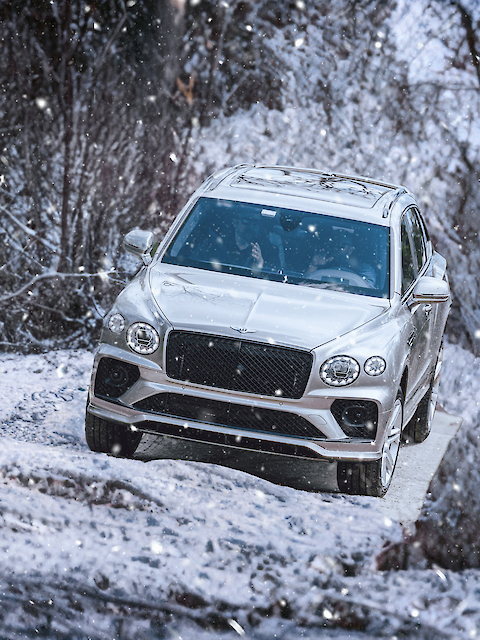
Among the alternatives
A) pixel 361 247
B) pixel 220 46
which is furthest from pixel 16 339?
pixel 361 247

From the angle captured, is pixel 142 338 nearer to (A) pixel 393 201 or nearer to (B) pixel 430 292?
(B) pixel 430 292

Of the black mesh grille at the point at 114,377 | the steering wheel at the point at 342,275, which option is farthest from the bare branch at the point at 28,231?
the black mesh grille at the point at 114,377

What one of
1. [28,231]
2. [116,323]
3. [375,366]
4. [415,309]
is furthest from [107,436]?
[28,231]

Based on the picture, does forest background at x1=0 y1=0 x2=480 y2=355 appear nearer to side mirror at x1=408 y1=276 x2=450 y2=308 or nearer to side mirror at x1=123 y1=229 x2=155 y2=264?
side mirror at x1=123 y1=229 x2=155 y2=264

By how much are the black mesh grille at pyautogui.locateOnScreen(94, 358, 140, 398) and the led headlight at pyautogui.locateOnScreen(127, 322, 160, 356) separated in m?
0.11

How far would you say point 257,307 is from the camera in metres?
5.20

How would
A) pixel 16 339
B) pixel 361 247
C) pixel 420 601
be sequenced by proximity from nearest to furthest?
pixel 420 601 < pixel 361 247 < pixel 16 339

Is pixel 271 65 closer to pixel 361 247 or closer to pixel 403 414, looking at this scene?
pixel 361 247

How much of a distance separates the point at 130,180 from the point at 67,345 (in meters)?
2.28

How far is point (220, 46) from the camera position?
11.7 meters

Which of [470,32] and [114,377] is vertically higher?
[470,32]

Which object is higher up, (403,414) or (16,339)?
(403,414)

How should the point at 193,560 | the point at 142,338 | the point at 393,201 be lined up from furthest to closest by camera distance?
the point at 393,201 < the point at 142,338 < the point at 193,560

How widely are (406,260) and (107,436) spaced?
8.18ft
